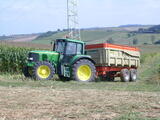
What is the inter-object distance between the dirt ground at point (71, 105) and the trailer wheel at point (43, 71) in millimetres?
4085

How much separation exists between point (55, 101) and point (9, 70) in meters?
12.1

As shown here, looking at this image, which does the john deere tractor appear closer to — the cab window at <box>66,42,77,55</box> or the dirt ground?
the cab window at <box>66,42,77,55</box>

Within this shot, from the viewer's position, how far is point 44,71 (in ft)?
45.2

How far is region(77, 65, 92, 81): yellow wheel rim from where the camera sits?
14.3 meters

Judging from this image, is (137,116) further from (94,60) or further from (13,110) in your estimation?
(94,60)

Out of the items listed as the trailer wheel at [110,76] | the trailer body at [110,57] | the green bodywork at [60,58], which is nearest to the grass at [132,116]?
the green bodywork at [60,58]

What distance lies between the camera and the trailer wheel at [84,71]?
46.2 feet

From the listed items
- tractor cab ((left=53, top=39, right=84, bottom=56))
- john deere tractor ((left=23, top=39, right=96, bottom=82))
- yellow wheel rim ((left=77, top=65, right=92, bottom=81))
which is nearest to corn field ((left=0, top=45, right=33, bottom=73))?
john deere tractor ((left=23, top=39, right=96, bottom=82))

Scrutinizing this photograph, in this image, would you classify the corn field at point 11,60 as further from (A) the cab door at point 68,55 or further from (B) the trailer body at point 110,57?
(A) the cab door at point 68,55

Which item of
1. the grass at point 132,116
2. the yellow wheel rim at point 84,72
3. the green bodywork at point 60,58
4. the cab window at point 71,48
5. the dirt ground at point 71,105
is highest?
the cab window at point 71,48

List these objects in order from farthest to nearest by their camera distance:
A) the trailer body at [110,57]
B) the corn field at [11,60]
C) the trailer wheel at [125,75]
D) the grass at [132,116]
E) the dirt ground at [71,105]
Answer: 1. the corn field at [11,60]
2. the trailer wheel at [125,75]
3. the trailer body at [110,57]
4. the dirt ground at [71,105]
5. the grass at [132,116]

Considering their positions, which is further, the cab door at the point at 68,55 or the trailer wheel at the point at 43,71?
the cab door at the point at 68,55

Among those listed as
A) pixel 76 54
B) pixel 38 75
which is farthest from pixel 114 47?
pixel 38 75

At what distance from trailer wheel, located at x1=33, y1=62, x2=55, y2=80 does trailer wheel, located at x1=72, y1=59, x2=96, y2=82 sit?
38.7 inches
